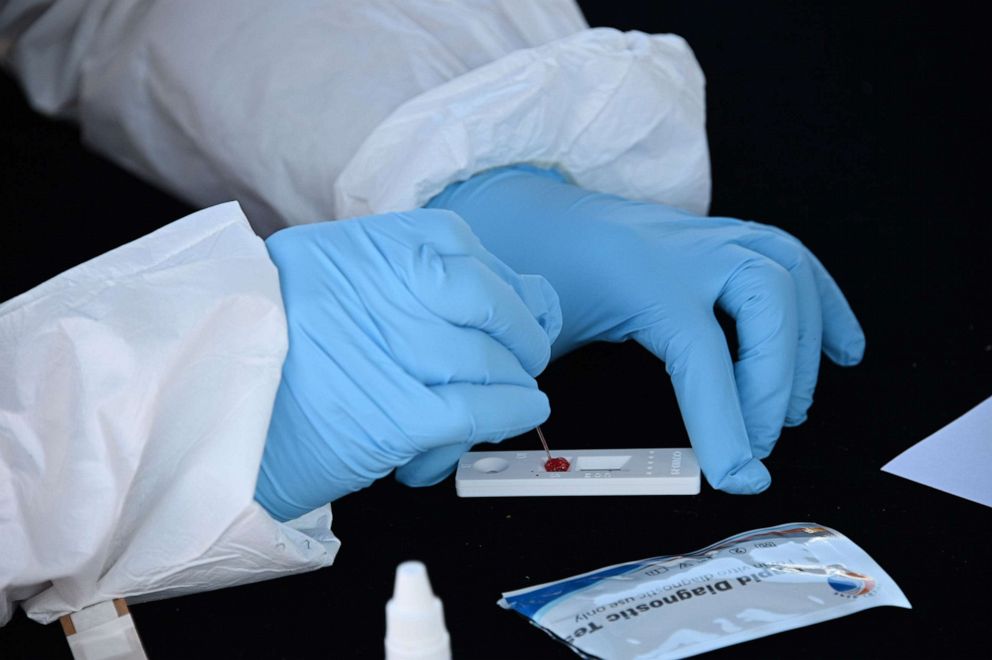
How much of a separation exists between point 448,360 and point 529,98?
0.44m

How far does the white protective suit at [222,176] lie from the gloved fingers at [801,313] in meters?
0.23

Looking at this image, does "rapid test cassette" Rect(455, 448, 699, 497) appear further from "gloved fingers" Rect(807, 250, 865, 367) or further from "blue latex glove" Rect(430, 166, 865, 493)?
"gloved fingers" Rect(807, 250, 865, 367)

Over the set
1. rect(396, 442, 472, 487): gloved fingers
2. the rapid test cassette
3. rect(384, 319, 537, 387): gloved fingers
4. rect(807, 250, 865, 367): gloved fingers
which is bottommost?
rect(807, 250, 865, 367): gloved fingers

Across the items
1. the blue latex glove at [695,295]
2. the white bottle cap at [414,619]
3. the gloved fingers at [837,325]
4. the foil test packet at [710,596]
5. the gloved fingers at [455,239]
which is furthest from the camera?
the gloved fingers at [837,325]

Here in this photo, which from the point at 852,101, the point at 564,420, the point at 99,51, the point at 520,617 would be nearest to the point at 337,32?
the point at 99,51

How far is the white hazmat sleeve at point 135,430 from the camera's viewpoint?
2.43 ft

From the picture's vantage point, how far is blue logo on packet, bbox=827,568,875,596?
2.55ft

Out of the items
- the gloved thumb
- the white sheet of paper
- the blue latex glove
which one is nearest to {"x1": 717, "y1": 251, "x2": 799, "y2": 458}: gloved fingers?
the blue latex glove

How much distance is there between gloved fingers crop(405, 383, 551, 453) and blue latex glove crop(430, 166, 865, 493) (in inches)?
6.5

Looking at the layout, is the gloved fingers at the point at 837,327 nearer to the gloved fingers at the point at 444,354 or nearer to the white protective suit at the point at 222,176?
the white protective suit at the point at 222,176

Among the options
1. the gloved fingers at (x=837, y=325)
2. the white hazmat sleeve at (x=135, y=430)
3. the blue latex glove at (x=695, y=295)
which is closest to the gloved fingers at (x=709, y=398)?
the blue latex glove at (x=695, y=295)

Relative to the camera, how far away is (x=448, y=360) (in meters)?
0.81

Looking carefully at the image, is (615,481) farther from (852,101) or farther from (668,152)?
(852,101)

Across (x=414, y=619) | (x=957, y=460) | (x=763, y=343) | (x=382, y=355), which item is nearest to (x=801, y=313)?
(x=763, y=343)
